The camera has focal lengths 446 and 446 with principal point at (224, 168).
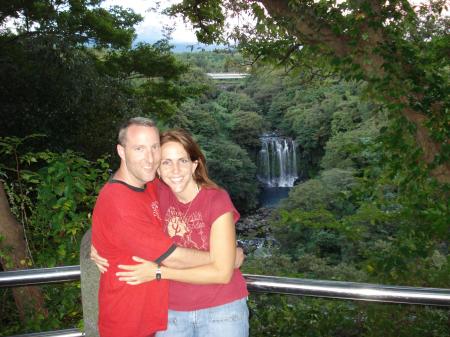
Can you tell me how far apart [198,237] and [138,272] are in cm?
27

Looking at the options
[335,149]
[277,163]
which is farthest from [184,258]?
[277,163]

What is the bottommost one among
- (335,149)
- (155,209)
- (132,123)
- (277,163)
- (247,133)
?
(155,209)

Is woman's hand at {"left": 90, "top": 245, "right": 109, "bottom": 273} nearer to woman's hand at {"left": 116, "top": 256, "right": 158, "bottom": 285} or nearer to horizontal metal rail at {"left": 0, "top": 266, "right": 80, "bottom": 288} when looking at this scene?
woman's hand at {"left": 116, "top": 256, "right": 158, "bottom": 285}

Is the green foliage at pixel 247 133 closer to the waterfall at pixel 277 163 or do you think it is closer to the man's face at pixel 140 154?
the waterfall at pixel 277 163

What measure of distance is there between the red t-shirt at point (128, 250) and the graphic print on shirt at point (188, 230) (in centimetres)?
7

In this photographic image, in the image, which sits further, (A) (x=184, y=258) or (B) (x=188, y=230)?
(B) (x=188, y=230)

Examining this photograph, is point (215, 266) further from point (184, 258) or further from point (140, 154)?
point (140, 154)

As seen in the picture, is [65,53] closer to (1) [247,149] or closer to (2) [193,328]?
(2) [193,328]

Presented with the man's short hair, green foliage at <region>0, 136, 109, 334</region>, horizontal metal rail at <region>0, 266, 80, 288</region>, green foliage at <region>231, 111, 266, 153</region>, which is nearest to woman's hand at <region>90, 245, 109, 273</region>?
horizontal metal rail at <region>0, 266, 80, 288</region>

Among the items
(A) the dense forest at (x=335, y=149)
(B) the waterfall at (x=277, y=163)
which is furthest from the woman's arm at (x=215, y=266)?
A: (B) the waterfall at (x=277, y=163)

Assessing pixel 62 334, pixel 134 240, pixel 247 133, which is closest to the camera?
pixel 134 240

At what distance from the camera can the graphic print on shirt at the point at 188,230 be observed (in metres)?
1.78

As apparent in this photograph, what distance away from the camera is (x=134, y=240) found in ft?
5.35

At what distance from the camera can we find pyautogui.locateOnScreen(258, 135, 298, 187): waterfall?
43125 millimetres
